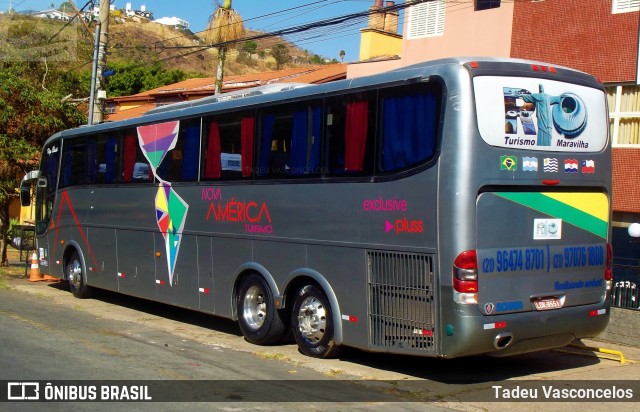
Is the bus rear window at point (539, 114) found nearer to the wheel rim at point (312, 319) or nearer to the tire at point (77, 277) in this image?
the wheel rim at point (312, 319)

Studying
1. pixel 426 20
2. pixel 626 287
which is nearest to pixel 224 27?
pixel 426 20

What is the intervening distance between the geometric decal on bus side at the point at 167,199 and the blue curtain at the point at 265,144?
86.1 inches

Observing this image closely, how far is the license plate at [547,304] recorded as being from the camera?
28.2ft

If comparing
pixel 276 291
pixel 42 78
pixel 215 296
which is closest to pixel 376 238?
pixel 276 291

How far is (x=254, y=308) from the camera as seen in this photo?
11367 millimetres

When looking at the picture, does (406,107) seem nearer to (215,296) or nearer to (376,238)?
(376,238)

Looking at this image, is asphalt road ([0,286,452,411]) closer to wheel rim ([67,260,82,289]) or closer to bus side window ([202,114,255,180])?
bus side window ([202,114,255,180])

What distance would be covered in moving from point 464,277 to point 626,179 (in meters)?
7.16

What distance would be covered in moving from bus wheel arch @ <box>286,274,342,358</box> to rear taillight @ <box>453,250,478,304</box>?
197cm

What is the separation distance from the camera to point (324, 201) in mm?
9812

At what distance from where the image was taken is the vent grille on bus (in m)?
8.38

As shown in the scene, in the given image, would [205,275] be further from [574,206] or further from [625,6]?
[625,6]

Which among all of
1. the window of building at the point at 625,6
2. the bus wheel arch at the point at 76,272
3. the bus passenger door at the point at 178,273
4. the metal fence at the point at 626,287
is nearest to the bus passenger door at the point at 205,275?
the bus passenger door at the point at 178,273

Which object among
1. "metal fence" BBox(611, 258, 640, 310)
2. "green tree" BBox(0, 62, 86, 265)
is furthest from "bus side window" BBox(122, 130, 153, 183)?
"metal fence" BBox(611, 258, 640, 310)
